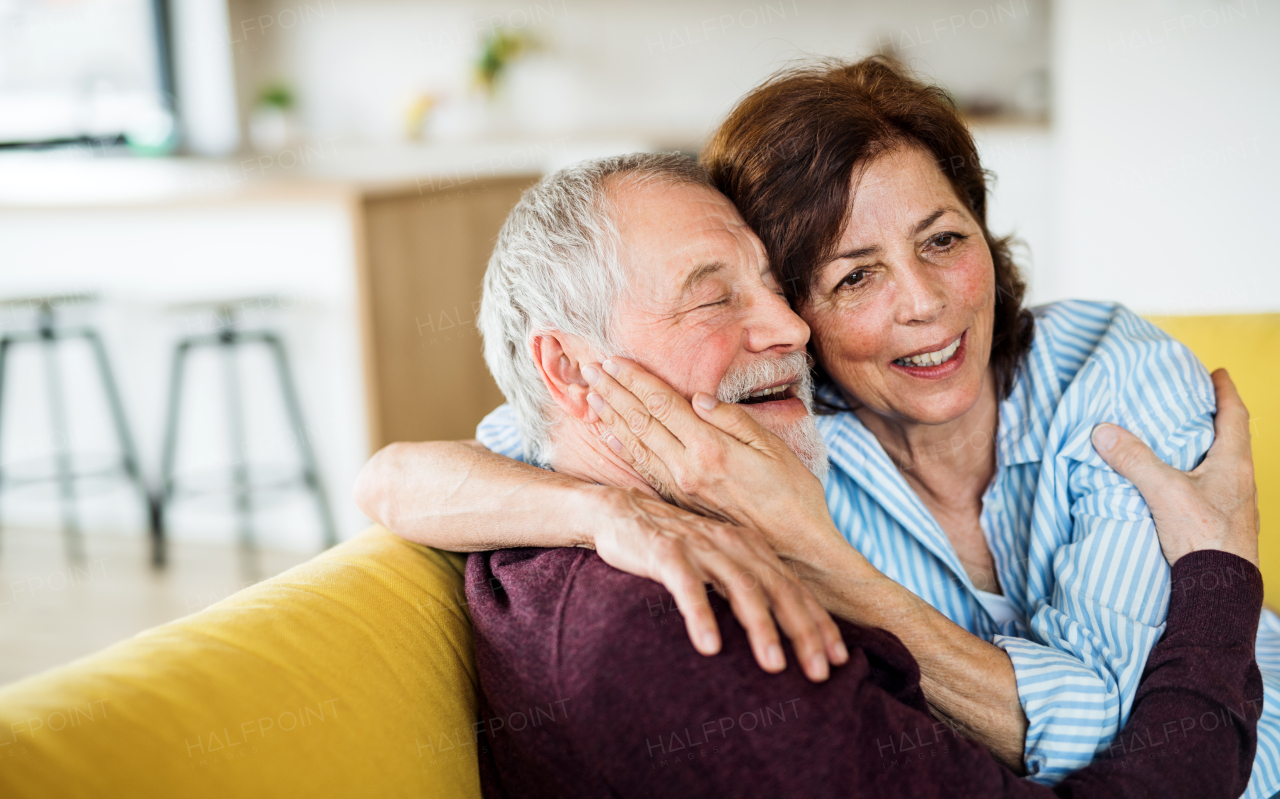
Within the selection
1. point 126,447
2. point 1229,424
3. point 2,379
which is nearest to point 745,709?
point 1229,424

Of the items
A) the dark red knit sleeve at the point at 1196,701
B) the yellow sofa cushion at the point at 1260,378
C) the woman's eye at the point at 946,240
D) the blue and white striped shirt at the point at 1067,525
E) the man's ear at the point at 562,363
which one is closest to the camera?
the dark red knit sleeve at the point at 1196,701

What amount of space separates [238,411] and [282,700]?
279cm

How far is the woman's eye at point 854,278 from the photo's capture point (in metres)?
1.31

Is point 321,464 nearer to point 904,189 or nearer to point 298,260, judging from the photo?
point 298,260

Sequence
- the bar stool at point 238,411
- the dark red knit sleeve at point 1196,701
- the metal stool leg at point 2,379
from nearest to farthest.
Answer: the dark red knit sleeve at point 1196,701 < the bar stool at point 238,411 < the metal stool leg at point 2,379

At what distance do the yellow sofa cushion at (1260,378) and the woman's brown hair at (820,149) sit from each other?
1.77 ft

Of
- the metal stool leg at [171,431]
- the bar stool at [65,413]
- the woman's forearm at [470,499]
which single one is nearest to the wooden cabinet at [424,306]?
the metal stool leg at [171,431]

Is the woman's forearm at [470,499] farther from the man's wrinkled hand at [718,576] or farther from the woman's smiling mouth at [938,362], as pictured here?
the woman's smiling mouth at [938,362]

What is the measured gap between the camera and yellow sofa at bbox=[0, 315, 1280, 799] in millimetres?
758

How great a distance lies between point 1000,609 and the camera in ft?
4.48

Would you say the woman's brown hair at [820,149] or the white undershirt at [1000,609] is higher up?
the woman's brown hair at [820,149]

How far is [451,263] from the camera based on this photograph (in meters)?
3.20

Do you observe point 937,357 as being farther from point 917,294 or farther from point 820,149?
point 820,149

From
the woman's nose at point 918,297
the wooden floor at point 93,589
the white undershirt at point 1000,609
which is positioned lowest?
the wooden floor at point 93,589
